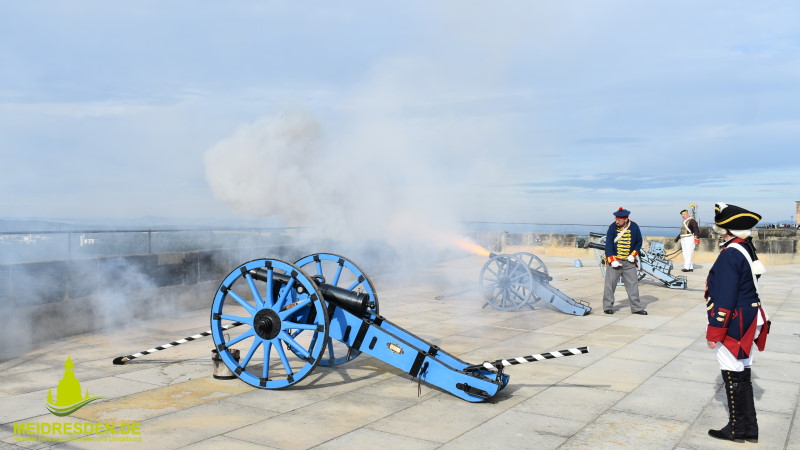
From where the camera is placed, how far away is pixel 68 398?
5230 millimetres

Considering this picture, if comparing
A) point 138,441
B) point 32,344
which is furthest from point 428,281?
point 138,441

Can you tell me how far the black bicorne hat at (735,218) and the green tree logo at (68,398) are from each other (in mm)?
4818

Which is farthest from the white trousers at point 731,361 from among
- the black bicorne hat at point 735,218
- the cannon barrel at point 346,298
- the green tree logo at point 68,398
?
the green tree logo at point 68,398

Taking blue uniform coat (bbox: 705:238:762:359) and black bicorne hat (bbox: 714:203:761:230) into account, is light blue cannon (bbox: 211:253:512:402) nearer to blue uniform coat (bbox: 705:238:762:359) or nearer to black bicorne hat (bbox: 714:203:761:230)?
blue uniform coat (bbox: 705:238:762:359)

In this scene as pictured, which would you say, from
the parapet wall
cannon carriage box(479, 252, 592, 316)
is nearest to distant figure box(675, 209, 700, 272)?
cannon carriage box(479, 252, 592, 316)

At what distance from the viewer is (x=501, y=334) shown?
26.9 ft

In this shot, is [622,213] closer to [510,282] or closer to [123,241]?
[510,282]

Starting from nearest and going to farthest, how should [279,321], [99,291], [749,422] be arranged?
→ [749,422]
[279,321]
[99,291]

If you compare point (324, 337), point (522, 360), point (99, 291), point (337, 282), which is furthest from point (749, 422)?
point (99, 291)

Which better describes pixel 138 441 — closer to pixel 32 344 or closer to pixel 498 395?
pixel 498 395

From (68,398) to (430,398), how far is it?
2794 mm

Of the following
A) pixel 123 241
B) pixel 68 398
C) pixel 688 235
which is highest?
pixel 123 241

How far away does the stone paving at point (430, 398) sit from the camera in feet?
14.6

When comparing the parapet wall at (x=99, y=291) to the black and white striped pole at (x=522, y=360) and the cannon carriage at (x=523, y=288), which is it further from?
the black and white striped pole at (x=522, y=360)
